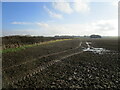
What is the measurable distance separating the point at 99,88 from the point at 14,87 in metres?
5.22

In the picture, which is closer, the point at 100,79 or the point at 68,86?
the point at 68,86

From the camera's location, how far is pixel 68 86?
21.0ft

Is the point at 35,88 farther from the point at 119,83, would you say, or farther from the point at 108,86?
the point at 119,83

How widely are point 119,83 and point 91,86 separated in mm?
2071

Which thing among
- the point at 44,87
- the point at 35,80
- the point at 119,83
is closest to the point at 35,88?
the point at 44,87

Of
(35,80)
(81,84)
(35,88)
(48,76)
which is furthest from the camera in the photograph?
(48,76)

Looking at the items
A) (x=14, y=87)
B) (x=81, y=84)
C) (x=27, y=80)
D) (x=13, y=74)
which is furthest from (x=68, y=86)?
(x=13, y=74)

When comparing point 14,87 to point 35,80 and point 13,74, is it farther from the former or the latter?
point 13,74

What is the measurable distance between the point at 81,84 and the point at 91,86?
0.63 metres

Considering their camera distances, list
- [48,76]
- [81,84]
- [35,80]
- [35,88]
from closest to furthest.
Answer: [35,88]
[81,84]
[35,80]
[48,76]

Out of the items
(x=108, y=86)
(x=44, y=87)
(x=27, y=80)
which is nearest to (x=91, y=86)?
(x=108, y=86)

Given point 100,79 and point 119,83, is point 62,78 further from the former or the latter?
point 119,83

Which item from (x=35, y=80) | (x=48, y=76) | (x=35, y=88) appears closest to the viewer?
(x=35, y=88)

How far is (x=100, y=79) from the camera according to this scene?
294 inches
